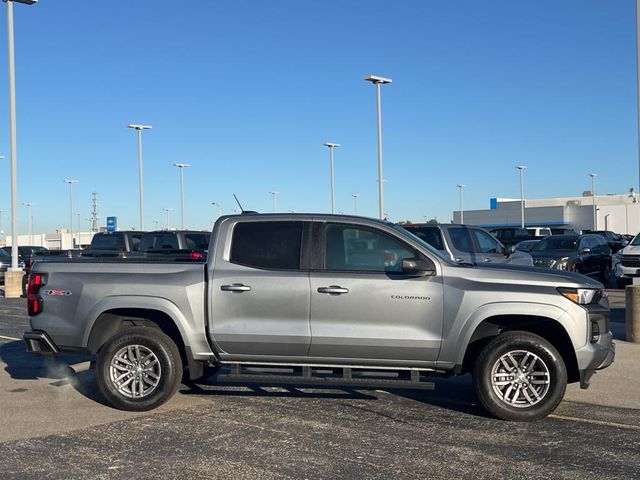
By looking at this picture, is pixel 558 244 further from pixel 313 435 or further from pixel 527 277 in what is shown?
pixel 313 435

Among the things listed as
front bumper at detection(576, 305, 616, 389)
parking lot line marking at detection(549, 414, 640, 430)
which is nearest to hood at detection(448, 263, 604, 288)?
front bumper at detection(576, 305, 616, 389)

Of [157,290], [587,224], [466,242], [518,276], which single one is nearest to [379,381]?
[518,276]

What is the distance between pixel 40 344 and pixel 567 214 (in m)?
80.3

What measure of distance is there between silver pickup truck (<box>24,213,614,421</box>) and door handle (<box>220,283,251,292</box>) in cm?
1

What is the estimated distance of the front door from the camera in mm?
6836

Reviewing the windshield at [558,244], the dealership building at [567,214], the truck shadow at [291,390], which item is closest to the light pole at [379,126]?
the windshield at [558,244]

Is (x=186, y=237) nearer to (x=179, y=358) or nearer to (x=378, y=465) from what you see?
(x=179, y=358)

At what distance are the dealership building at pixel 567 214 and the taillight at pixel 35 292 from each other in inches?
2642

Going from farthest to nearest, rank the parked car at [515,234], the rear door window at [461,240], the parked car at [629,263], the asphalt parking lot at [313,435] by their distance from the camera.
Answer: the parked car at [515,234], the parked car at [629,263], the rear door window at [461,240], the asphalt parking lot at [313,435]

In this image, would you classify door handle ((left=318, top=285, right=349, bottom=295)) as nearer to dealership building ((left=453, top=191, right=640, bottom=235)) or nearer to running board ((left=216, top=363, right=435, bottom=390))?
running board ((left=216, top=363, right=435, bottom=390))

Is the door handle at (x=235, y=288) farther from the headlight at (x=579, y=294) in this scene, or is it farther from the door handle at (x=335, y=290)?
the headlight at (x=579, y=294)

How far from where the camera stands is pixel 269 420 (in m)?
6.88

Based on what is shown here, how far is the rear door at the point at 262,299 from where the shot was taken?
22.9 ft

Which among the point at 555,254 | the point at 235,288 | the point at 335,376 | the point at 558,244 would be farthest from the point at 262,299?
the point at 558,244
